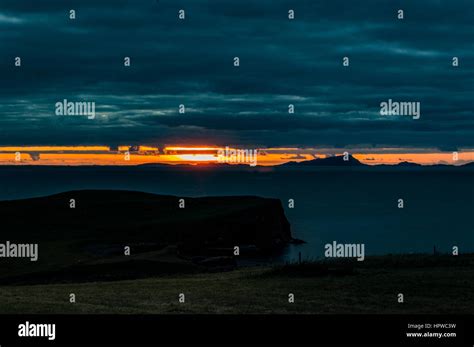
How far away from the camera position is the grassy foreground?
86.6 ft

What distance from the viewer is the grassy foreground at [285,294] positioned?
26406 millimetres

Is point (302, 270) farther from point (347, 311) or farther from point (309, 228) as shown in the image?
point (309, 228)

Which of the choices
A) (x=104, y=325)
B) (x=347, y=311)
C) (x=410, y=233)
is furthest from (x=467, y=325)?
(x=410, y=233)

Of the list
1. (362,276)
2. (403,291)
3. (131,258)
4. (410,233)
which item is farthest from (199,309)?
(410,233)

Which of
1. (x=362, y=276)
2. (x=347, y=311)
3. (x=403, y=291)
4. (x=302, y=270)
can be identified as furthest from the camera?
(x=302, y=270)

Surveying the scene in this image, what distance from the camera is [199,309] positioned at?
2608 cm

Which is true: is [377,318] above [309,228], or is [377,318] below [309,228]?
above

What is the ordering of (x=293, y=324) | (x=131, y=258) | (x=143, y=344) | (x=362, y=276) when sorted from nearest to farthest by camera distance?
(x=143, y=344) → (x=293, y=324) → (x=362, y=276) → (x=131, y=258)

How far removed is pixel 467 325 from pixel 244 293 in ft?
48.7

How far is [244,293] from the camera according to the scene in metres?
31.5

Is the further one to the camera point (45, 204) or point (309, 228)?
point (309, 228)

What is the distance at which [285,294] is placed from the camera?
101 feet

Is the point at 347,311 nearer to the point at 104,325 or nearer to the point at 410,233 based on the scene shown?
the point at 104,325

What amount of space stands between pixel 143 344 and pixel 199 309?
9.51 metres
